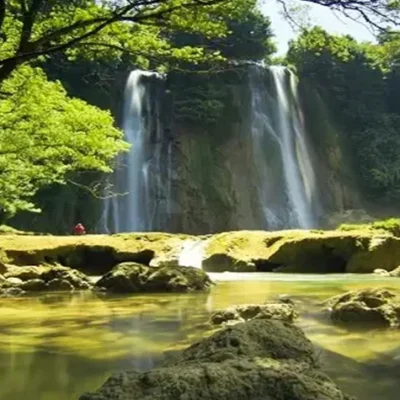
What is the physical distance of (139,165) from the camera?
3447 cm

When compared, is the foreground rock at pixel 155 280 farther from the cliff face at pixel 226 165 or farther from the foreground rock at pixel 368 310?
the cliff face at pixel 226 165

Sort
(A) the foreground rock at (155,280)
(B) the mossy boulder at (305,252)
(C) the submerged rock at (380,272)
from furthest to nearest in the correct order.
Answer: (B) the mossy boulder at (305,252) → (C) the submerged rock at (380,272) → (A) the foreground rock at (155,280)

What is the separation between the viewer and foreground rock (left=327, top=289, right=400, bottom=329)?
8695 mm

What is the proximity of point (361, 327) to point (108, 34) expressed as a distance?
503 cm

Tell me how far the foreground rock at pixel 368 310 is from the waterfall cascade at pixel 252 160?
2428 centimetres

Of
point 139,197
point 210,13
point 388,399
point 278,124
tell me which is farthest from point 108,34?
point 278,124

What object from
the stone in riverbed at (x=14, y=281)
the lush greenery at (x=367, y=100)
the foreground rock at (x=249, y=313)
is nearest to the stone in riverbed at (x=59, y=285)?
the stone in riverbed at (x=14, y=281)

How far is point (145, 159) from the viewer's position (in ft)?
114

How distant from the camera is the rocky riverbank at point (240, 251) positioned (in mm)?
19766

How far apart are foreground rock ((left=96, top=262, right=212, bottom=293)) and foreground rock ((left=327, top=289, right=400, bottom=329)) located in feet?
15.5

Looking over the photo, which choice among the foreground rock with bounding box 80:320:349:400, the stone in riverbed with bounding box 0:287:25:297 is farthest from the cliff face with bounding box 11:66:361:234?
the foreground rock with bounding box 80:320:349:400

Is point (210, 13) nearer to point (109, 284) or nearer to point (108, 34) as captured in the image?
point (108, 34)

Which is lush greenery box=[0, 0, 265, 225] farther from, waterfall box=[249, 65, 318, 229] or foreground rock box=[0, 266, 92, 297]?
waterfall box=[249, 65, 318, 229]

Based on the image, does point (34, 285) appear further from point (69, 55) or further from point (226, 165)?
point (226, 165)
